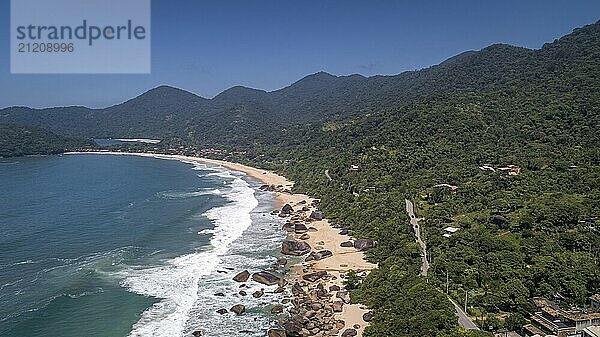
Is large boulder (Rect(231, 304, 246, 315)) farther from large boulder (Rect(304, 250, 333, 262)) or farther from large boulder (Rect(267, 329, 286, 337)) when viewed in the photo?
large boulder (Rect(304, 250, 333, 262))

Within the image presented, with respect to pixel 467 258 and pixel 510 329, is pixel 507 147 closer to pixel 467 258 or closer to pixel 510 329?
pixel 467 258

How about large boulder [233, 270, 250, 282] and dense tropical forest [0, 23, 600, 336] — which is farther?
large boulder [233, 270, 250, 282]

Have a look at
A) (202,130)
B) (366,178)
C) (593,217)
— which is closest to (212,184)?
(366,178)

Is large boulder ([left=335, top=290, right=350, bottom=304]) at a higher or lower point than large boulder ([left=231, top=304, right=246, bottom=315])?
higher

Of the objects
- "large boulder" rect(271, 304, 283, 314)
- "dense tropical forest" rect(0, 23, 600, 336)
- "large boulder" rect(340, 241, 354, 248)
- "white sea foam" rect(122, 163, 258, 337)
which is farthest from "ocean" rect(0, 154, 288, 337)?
"dense tropical forest" rect(0, 23, 600, 336)

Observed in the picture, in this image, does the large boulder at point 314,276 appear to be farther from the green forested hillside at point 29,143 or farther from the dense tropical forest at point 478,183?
the green forested hillside at point 29,143
